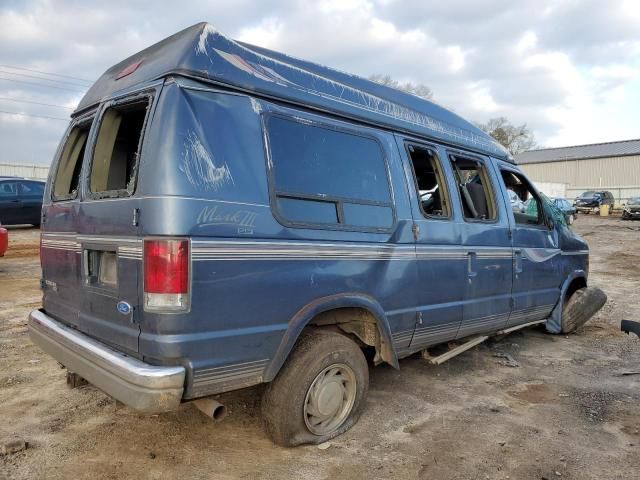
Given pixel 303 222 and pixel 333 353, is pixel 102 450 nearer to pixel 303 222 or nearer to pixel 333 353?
pixel 333 353

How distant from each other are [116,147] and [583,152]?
54.9 metres

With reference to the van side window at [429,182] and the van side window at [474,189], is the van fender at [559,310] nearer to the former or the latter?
the van side window at [474,189]

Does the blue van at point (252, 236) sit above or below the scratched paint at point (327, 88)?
below

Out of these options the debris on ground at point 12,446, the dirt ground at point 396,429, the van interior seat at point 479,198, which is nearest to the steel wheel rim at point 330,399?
the dirt ground at point 396,429

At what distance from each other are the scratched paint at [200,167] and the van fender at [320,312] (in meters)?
0.90

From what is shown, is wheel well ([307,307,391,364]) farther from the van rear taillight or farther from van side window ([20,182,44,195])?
van side window ([20,182,44,195])

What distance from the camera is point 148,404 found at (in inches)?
97.9

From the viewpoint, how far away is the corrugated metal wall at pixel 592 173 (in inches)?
1777

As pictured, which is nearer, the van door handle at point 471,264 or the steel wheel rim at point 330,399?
the steel wheel rim at point 330,399

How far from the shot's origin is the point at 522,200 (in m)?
5.24

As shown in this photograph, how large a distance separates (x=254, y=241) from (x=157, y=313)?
62cm

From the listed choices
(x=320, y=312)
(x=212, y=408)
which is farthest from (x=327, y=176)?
(x=212, y=408)

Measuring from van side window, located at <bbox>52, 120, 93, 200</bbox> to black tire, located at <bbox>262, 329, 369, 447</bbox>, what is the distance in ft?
7.02

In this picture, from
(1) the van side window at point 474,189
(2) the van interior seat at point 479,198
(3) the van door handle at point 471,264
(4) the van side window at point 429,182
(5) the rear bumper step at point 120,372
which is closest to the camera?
(5) the rear bumper step at point 120,372
